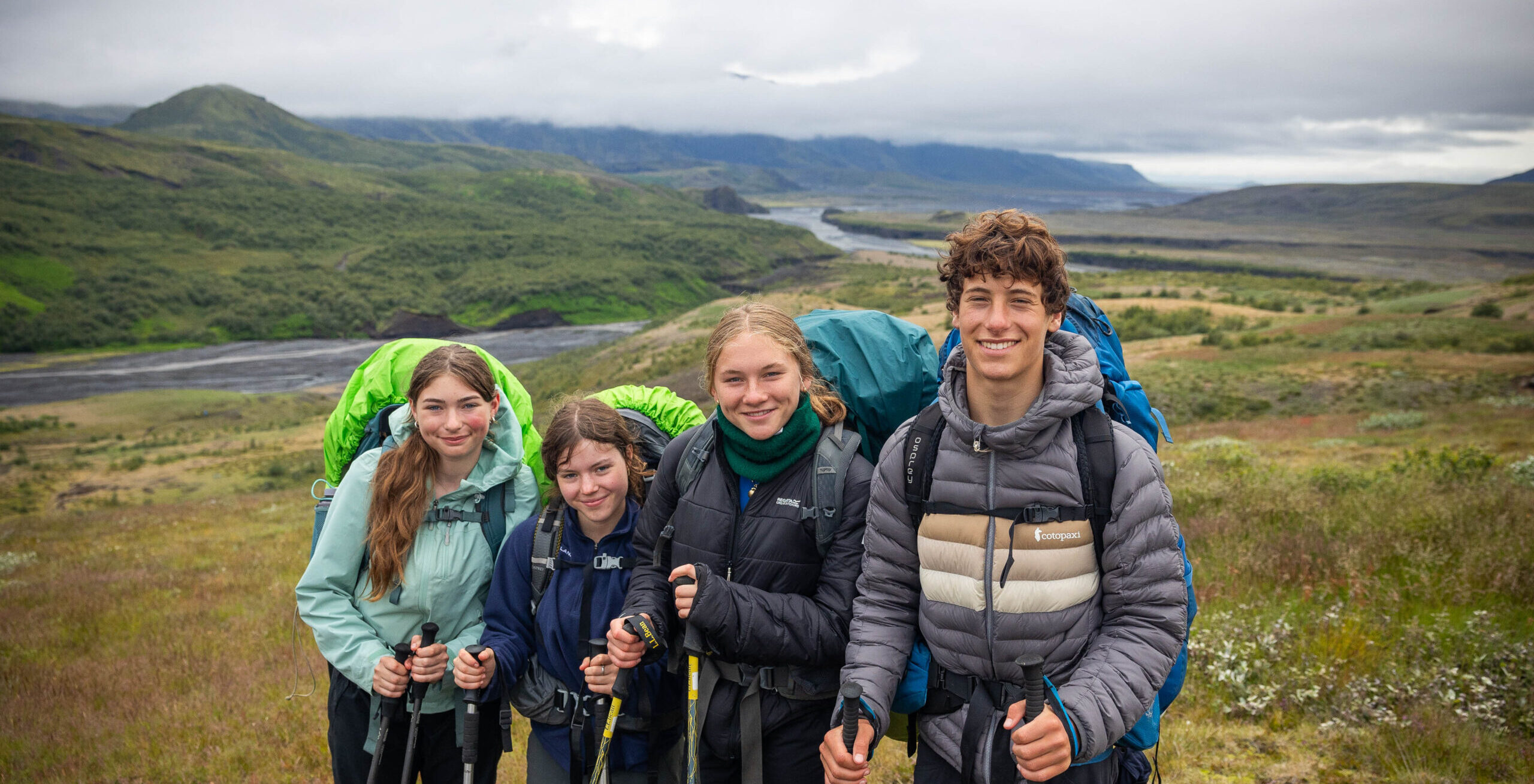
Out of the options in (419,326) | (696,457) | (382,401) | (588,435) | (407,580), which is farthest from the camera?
(419,326)

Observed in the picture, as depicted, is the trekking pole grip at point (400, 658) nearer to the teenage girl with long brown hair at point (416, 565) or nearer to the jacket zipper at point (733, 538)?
the teenage girl with long brown hair at point (416, 565)

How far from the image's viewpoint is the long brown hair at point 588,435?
3299 mm

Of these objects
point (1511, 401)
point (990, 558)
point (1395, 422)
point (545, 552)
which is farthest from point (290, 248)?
point (990, 558)

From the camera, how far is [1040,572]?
243cm

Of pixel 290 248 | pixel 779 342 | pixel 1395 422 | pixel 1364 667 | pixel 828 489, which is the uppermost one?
pixel 290 248

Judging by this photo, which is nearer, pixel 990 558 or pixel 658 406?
pixel 990 558

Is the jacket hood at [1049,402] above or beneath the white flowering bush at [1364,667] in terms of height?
above

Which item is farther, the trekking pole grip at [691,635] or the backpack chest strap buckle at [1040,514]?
the trekking pole grip at [691,635]

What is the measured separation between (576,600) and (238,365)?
83156 mm

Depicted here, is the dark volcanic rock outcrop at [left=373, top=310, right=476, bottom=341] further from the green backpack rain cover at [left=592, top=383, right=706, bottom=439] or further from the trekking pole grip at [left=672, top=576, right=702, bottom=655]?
the trekking pole grip at [left=672, top=576, right=702, bottom=655]

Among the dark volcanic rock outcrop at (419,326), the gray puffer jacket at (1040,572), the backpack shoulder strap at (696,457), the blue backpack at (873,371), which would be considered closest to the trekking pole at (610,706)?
the backpack shoulder strap at (696,457)

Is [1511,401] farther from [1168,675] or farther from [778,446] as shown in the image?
[778,446]

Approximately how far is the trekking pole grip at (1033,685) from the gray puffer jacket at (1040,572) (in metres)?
0.11

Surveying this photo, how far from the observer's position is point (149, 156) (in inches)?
6097
